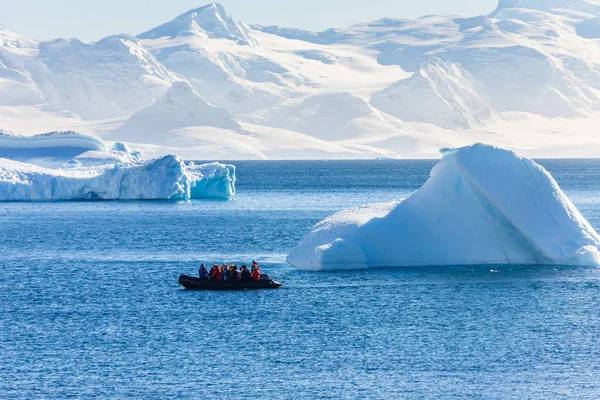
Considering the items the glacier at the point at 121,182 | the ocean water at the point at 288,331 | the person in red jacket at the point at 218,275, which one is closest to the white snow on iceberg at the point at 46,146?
the glacier at the point at 121,182

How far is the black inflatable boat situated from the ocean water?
630mm

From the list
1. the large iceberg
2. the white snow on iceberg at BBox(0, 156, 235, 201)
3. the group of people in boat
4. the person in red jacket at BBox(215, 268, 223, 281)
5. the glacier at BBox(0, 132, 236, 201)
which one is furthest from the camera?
the white snow on iceberg at BBox(0, 156, 235, 201)

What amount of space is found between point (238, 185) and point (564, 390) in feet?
441

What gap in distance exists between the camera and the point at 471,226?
59312mm

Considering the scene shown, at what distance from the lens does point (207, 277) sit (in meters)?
56.8

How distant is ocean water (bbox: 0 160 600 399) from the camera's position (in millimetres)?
38312

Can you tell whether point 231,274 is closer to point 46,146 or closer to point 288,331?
point 288,331

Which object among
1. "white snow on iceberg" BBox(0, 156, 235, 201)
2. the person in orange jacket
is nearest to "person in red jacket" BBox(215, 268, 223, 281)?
the person in orange jacket

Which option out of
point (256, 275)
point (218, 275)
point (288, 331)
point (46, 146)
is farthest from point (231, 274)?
point (46, 146)

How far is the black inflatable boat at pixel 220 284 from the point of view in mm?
56219

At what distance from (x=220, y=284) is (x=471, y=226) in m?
13.6

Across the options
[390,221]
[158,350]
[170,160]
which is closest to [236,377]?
[158,350]

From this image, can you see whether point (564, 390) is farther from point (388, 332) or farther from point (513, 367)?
point (388, 332)

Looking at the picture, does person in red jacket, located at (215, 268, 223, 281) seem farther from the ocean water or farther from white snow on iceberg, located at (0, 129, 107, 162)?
white snow on iceberg, located at (0, 129, 107, 162)
